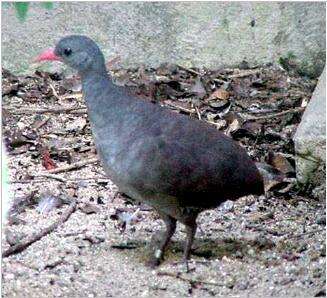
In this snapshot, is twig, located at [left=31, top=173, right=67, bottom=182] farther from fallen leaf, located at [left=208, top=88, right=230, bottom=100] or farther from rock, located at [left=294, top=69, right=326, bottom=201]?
fallen leaf, located at [left=208, top=88, right=230, bottom=100]

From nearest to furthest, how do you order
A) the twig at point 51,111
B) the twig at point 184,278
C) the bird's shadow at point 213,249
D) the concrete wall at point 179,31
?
the twig at point 184,278 < the bird's shadow at point 213,249 < the twig at point 51,111 < the concrete wall at point 179,31

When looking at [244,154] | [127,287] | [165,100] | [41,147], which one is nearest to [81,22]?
[165,100]

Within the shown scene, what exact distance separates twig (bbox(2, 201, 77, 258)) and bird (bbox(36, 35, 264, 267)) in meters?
0.55

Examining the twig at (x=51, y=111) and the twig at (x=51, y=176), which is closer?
the twig at (x=51, y=176)

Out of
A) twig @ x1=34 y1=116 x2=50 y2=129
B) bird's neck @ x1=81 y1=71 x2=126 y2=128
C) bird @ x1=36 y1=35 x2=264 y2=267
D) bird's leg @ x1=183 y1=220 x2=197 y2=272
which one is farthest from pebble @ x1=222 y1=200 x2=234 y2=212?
twig @ x1=34 y1=116 x2=50 y2=129

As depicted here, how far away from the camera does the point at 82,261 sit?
14.1ft

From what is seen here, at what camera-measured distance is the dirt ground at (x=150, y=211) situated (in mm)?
4078

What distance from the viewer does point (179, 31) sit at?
6977 mm

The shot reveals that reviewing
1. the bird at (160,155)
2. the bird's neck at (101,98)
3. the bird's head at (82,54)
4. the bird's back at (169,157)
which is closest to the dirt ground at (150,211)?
the bird at (160,155)

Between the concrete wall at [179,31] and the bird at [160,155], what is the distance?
2480 millimetres

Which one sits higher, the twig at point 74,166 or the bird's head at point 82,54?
the bird's head at point 82,54

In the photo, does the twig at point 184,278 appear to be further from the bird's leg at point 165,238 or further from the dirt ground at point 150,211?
the bird's leg at point 165,238

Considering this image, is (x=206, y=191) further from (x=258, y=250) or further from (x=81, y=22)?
(x=81, y=22)

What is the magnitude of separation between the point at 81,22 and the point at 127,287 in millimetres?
3289
